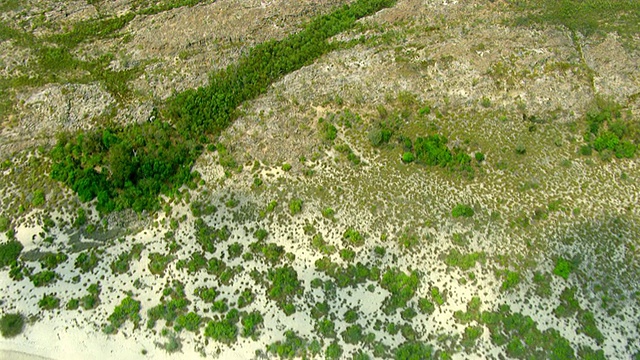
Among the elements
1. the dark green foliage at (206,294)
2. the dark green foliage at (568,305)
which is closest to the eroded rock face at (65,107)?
the dark green foliage at (206,294)

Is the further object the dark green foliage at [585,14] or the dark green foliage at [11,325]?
the dark green foliage at [585,14]

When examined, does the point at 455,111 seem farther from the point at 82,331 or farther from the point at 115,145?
the point at 82,331

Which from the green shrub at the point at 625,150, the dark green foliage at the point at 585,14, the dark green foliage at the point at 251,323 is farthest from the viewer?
the dark green foliage at the point at 585,14

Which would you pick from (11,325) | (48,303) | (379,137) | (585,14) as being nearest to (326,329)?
(379,137)

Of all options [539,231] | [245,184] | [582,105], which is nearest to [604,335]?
[539,231]

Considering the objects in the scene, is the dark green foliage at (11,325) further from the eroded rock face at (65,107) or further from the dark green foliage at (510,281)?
the dark green foliage at (510,281)

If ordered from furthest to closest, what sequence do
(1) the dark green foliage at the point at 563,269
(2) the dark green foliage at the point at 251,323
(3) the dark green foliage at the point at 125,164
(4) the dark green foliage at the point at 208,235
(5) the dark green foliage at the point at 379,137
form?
1. (5) the dark green foliage at the point at 379,137
2. (3) the dark green foliage at the point at 125,164
3. (4) the dark green foliage at the point at 208,235
4. (1) the dark green foliage at the point at 563,269
5. (2) the dark green foliage at the point at 251,323

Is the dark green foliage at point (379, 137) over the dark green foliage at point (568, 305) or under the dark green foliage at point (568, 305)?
over
